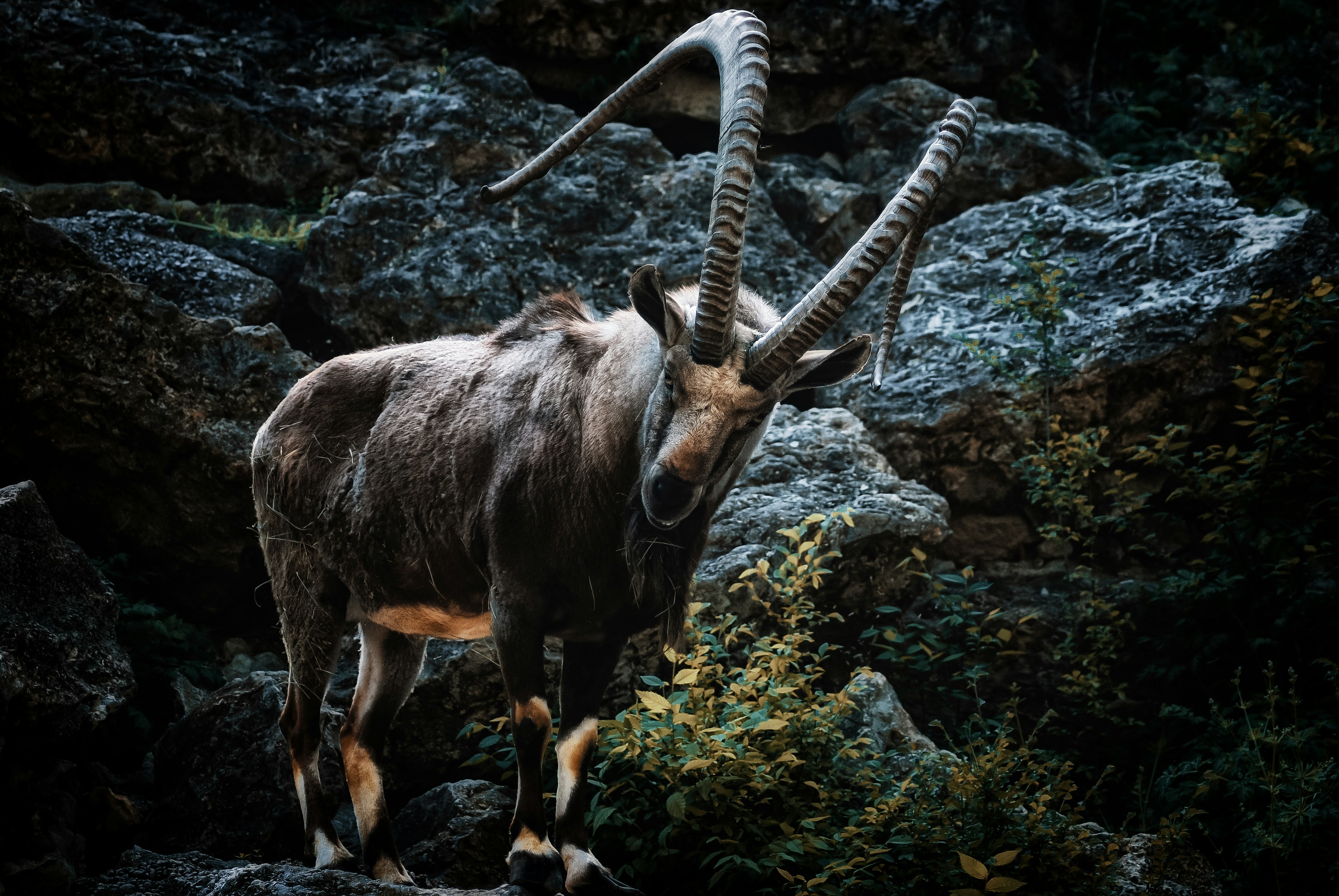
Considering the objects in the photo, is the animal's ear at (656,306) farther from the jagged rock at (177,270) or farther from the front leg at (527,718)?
the jagged rock at (177,270)

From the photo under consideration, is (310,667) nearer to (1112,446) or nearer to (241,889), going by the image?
(241,889)

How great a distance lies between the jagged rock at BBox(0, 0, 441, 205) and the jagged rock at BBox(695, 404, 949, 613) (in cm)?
567

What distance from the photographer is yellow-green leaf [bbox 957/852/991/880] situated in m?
3.86

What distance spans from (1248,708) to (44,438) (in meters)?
8.42

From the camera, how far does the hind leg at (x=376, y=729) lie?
4574mm

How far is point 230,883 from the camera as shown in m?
3.85

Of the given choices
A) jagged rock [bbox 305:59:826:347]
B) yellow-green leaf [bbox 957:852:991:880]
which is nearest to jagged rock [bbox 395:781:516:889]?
yellow-green leaf [bbox 957:852:991:880]

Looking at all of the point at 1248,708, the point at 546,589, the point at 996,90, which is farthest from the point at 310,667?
the point at 996,90

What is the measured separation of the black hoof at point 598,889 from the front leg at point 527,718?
0.26 feet

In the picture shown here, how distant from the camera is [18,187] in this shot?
8383mm

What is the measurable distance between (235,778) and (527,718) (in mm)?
2170

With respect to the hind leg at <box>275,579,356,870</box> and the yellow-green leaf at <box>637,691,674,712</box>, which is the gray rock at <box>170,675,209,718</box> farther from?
the yellow-green leaf at <box>637,691,674,712</box>

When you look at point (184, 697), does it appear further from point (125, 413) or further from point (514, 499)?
point (514, 499)

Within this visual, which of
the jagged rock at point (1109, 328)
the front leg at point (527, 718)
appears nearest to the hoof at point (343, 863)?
the front leg at point (527, 718)
